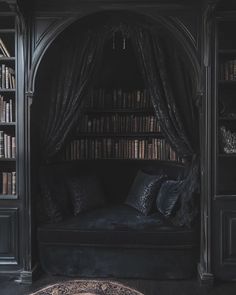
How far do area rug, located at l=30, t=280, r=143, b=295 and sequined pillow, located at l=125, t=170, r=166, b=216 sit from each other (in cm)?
261

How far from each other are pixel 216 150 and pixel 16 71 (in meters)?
2.06

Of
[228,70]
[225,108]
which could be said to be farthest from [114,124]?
[228,70]

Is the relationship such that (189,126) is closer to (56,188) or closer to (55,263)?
(56,188)

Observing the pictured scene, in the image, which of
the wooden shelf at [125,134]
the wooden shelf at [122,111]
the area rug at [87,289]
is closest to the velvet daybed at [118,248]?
the wooden shelf at [125,134]

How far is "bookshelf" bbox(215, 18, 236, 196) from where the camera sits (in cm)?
365

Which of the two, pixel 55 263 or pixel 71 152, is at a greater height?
pixel 71 152

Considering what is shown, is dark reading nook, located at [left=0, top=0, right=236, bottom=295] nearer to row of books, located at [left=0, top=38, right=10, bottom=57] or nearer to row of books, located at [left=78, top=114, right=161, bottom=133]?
row of books, located at [left=0, top=38, right=10, bottom=57]

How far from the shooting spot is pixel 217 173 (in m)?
3.65


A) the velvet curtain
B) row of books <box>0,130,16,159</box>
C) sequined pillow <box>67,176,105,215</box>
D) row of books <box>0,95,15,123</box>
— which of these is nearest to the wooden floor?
the velvet curtain

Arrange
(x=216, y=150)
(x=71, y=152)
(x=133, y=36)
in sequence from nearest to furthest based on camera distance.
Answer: (x=216, y=150)
(x=133, y=36)
(x=71, y=152)

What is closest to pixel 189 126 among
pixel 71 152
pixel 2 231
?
pixel 71 152

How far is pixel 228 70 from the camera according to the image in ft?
12.2

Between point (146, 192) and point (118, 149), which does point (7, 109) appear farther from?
point (146, 192)

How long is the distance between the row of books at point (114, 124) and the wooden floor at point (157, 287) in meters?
1.74
